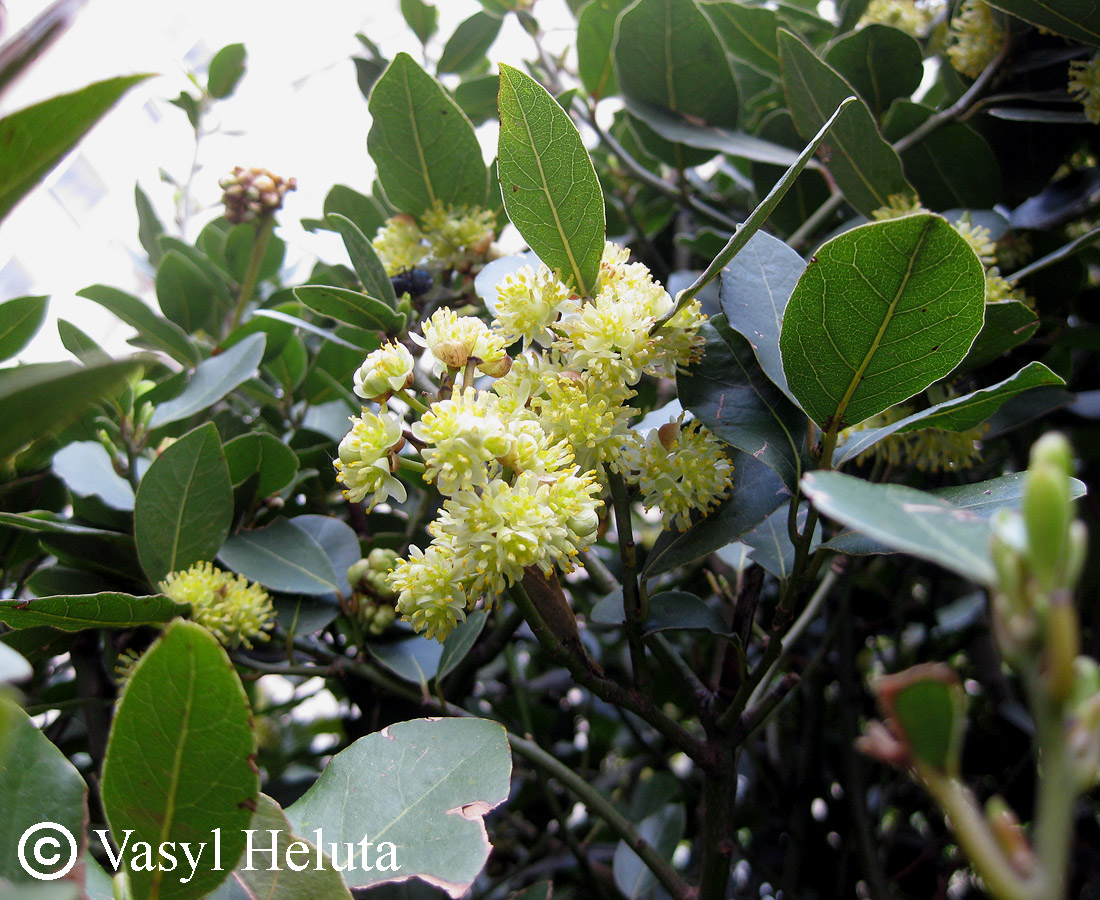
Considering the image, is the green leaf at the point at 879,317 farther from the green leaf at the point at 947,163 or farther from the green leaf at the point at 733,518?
the green leaf at the point at 947,163

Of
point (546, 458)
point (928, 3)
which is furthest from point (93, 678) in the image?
point (928, 3)

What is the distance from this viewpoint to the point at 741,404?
71cm

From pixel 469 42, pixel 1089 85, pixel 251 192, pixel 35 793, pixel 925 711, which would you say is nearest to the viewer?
pixel 925 711

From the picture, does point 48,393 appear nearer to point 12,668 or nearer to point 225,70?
point 12,668

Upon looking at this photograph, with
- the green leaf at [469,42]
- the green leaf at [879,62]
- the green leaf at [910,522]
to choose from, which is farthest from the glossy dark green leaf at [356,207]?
the green leaf at [910,522]

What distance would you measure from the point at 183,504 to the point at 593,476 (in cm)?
51

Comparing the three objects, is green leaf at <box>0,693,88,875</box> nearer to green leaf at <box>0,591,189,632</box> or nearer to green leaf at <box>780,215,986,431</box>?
green leaf at <box>0,591,189,632</box>

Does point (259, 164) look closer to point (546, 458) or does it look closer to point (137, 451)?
point (137, 451)

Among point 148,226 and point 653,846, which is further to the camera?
point 148,226

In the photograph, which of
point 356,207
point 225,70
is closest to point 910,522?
point 356,207

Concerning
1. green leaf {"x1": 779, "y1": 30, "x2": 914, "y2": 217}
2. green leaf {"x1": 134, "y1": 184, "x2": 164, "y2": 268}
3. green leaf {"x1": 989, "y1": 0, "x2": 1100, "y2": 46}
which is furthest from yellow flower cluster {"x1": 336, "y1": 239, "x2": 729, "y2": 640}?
green leaf {"x1": 134, "y1": 184, "x2": 164, "y2": 268}

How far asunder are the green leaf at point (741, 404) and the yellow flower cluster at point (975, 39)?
0.72 metres

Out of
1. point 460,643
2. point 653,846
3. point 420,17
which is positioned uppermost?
point 420,17

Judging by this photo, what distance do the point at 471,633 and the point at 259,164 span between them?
0.86m
